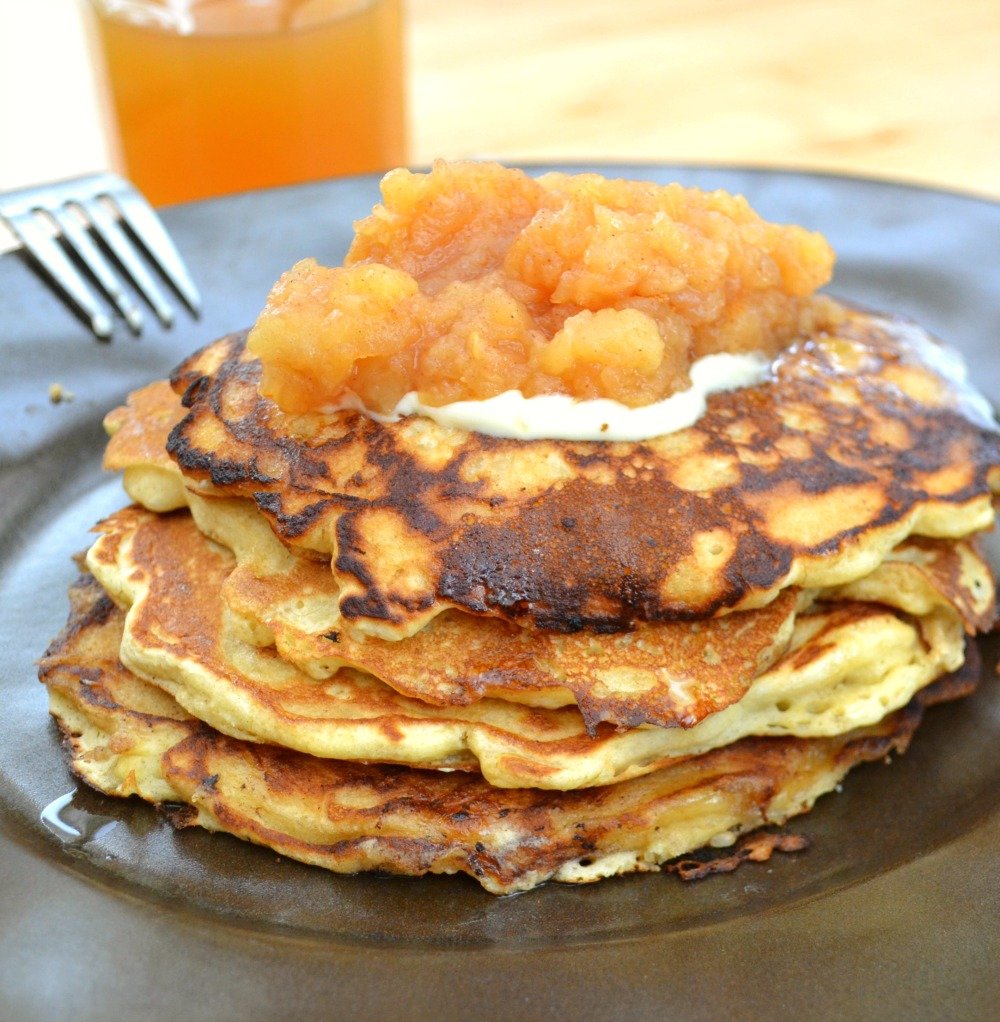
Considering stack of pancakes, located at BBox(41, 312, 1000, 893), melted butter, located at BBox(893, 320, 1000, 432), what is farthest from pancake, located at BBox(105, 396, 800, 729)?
melted butter, located at BBox(893, 320, 1000, 432)

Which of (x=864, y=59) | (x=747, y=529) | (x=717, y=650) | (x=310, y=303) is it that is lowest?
(x=864, y=59)

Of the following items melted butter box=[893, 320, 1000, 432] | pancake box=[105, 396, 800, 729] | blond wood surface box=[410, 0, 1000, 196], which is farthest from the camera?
blond wood surface box=[410, 0, 1000, 196]

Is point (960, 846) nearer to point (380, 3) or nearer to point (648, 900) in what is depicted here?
point (648, 900)

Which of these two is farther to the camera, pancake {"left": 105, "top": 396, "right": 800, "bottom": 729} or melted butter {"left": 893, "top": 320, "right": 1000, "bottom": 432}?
melted butter {"left": 893, "top": 320, "right": 1000, "bottom": 432}

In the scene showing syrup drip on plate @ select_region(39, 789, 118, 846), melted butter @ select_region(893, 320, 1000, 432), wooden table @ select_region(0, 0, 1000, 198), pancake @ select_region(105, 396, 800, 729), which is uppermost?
melted butter @ select_region(893, 320, 1000, 432)

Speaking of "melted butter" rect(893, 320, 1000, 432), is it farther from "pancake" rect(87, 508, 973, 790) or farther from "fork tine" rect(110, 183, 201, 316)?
"fork tine" rect(110, 183, 201, 316)

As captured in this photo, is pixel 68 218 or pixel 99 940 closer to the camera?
pixel 99 940

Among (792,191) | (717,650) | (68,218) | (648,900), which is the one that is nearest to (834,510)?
(717,650)

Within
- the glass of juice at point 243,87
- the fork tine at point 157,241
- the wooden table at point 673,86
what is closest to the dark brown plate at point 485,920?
the fork tine at point 157,241
